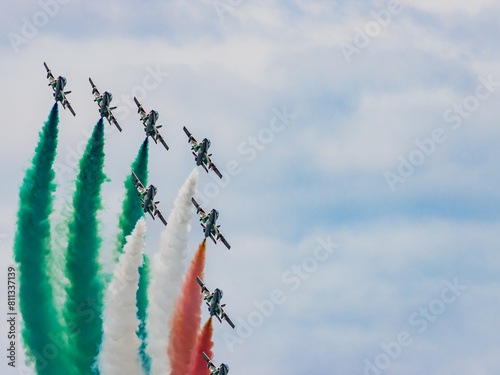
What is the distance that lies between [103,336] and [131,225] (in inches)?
514

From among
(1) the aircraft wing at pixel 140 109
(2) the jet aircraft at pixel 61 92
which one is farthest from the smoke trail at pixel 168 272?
(2) the jet aircraft at pixel 61 92

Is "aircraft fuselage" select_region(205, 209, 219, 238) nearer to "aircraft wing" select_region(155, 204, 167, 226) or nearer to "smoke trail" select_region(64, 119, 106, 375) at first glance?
"aircraft wing" select_region(155, 204, 167, 226)

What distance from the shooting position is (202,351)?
14788 cm

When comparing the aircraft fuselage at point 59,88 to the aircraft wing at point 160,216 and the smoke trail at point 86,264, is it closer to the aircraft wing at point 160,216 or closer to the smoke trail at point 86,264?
the smoke trail at point 86,264

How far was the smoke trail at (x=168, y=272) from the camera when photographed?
148250mm

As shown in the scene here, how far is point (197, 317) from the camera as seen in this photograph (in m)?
149

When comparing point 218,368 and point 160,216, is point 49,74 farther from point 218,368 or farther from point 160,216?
point 218,368

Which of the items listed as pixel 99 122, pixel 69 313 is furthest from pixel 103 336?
pixel 99 122

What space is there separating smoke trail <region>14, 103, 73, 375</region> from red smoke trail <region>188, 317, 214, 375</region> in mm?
13410

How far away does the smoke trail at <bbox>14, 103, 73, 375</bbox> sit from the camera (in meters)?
146

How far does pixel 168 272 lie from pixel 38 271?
1430 centimetres

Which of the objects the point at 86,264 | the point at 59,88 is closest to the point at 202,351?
the point at 86,264

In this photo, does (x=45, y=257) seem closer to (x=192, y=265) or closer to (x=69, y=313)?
(x=69, y=313)

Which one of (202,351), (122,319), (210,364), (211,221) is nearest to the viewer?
(122,319)
